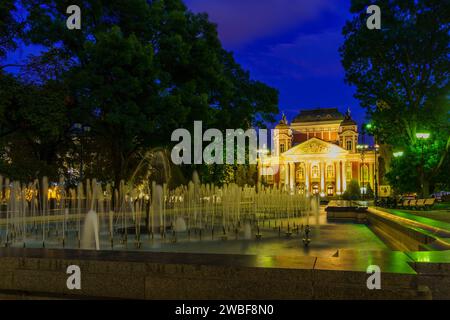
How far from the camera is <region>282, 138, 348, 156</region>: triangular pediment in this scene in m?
93.4

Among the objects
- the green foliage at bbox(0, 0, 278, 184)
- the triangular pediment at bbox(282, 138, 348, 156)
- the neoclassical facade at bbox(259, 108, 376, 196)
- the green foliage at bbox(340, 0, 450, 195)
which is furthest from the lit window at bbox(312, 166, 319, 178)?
the green foliage at bbox(0, 0, 278, 184)

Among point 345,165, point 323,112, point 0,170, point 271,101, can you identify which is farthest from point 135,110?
point 323,112

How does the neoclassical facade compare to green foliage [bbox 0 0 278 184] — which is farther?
the neoclassical facade

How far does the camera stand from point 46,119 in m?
18.6

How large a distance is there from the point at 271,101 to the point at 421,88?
31.9ft

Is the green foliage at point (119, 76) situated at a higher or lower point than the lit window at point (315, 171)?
higher

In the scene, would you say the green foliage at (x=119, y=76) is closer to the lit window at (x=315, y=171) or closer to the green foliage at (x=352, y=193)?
the green foliage at (x=352, y=193)

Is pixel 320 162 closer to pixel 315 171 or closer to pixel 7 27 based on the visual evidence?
pixel 315 171

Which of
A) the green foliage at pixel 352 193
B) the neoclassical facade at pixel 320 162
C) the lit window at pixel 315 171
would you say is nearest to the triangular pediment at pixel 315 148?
the neoclassical facade at pixel 320 162

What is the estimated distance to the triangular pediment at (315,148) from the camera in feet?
306

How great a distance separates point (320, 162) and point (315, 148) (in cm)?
331

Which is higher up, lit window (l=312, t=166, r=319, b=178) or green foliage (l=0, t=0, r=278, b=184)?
green foliage (l=0, t=0, r=278, b=184)

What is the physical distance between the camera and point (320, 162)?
9475cm

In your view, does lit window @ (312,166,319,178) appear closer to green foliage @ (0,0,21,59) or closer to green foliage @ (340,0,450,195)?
green foliage @ (340,0,450,195)
